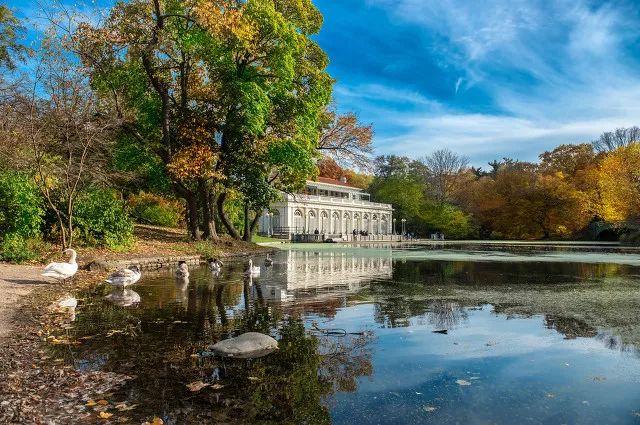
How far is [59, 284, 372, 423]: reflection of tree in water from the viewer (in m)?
4.03

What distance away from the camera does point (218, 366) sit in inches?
206

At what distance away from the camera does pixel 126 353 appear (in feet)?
18.8

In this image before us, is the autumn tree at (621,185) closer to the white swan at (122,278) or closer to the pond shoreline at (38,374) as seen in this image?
the white swan at (122,278)

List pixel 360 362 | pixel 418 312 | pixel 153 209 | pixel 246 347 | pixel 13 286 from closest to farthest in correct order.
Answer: pixel 360 362
pixel 246 347
pixel 418 312
pixel 13 286
pixel 153 209

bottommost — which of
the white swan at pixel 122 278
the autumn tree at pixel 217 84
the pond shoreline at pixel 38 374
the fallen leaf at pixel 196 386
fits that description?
the fallen leaf at pixel 196 386

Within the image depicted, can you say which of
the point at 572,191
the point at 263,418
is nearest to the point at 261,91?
the point at 263,418

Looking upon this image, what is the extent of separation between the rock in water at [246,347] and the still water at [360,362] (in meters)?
0.16

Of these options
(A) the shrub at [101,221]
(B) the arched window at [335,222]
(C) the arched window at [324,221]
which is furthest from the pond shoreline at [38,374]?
(B) the arched window at [335,222]

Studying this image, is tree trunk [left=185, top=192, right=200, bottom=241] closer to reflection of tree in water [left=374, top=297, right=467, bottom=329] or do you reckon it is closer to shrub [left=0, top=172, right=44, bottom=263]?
shrub [left=0, top=172, right=44, bottom=263]

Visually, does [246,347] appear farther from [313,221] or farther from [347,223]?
[347,223]

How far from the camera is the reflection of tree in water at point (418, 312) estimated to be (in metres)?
7.80

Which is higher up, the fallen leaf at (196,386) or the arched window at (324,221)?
the arched window at (324,221)

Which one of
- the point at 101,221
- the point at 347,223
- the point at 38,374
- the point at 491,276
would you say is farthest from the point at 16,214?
the point at 347,223

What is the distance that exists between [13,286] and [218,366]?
7.75 m
